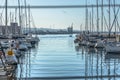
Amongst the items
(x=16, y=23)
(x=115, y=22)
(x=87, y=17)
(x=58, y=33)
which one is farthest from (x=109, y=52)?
(x=58, y=33)

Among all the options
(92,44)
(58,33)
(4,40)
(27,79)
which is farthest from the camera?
(58,33)

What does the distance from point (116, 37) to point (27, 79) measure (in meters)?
29.9

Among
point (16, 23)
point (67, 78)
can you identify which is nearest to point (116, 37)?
point (16, 23)

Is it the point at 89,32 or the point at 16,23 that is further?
the point at 89,32

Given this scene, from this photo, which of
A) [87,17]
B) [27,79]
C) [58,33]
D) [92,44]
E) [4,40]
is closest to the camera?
[27,79]

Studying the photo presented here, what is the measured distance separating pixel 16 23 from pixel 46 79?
3489 cm

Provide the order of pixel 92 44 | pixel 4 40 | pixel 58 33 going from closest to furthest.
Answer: pixel 4 40, pixel 92 44, pixel 58 33

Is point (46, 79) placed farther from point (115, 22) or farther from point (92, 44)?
point (92, 44)

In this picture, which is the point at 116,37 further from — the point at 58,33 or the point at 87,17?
the point at 58,33

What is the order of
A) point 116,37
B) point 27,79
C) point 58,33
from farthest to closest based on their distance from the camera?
point 58,33 → point 116,37 → point 27,79

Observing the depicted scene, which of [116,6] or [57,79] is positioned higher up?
[116,6]

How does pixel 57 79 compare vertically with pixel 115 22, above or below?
below

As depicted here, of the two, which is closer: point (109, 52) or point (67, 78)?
point (67, 78)

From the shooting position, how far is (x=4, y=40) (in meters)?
33.5
